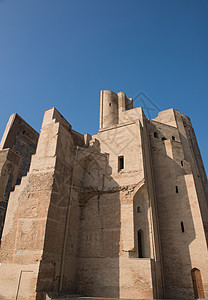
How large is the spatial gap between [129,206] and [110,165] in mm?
2997

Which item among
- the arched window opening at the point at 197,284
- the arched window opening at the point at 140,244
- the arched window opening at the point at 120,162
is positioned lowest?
the arched window opening at the point at 197,284

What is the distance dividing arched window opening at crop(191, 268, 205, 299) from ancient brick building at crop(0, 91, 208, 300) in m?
0.04

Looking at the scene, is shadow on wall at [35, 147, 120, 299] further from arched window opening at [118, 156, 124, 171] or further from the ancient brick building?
arched window opening at [118, 156, 124, 171]

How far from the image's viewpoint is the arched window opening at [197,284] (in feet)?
35.4

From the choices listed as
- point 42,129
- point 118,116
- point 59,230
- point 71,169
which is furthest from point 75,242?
point 118,116

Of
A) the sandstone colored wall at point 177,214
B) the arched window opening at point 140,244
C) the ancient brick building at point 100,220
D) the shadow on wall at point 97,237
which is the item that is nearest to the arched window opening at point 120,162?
the ancient brick building at point 100,220

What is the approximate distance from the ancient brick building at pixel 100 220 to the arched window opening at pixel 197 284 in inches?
1.8

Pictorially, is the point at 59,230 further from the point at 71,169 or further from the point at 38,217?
the point at 71,169

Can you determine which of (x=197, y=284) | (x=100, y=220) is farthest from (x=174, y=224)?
(x=100, y=220)

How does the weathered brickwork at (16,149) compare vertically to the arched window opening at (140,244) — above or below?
above

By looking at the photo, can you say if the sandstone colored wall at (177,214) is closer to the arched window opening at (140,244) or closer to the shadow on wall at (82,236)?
the arched window opening at (140,244)

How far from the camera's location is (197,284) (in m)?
11.0

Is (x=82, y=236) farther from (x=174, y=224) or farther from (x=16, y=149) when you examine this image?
(x=16, y=149)

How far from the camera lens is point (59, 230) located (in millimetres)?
10680
